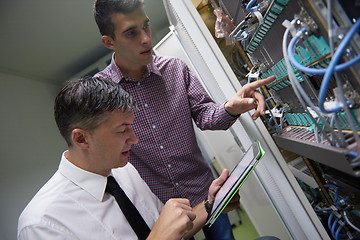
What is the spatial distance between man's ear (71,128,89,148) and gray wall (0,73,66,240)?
2346 millimetres

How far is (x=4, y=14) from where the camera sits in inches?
104

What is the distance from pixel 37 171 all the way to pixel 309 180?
333cm

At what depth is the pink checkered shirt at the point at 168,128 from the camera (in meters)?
1.52

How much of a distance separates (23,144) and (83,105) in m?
2.96

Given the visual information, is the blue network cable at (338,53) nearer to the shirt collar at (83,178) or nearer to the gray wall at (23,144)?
the shirt collar at (83,178)

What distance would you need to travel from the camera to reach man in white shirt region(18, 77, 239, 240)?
37.8 inches

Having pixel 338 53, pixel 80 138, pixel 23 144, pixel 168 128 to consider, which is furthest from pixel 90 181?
pixel 23 144

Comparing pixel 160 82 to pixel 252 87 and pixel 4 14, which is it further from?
pixel 4 14

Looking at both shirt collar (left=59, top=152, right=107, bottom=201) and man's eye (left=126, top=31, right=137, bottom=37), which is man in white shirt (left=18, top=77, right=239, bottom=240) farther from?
man's eye (left=126, top=31, right=137, bottom=37)

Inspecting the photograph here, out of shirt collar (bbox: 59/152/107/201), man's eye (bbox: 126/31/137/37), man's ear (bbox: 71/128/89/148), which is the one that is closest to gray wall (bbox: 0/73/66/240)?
shirt collar (bbox: 59/152/107/201)

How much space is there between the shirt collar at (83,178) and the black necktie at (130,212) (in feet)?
0.16

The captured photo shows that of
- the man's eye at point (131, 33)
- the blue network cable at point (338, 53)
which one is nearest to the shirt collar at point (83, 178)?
the man's eye at point (131, 33)

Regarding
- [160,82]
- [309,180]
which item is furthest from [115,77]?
[309,180]

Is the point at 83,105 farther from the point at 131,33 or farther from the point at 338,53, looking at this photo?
the point at 338,53
